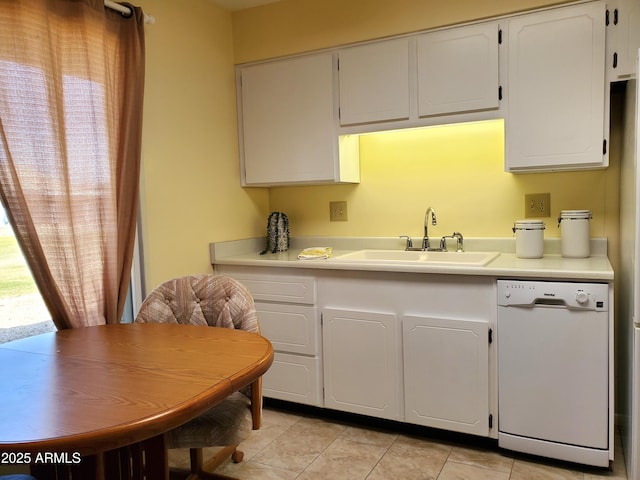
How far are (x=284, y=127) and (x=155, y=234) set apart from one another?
3.20ft

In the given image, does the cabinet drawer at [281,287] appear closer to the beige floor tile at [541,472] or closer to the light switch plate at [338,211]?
the light switch plate at [338,211]

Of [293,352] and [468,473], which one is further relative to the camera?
[293,352]

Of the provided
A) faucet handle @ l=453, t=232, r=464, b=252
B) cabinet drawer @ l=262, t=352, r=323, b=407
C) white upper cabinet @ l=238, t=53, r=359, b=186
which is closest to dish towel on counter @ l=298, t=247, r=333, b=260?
white upper cabinet @ l=238, t=53, r=359, b=186

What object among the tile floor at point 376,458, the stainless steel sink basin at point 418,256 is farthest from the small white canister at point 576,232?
the tile floor at point 376,458

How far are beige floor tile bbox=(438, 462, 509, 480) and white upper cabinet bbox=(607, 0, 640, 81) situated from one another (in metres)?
1.78

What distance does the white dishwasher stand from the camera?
2061mm

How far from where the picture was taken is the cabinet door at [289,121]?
2.84 metres

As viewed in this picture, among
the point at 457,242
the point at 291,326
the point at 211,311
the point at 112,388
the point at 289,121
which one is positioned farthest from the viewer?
the point at 289,121

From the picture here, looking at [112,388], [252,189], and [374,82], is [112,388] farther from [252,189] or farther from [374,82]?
[252,189]

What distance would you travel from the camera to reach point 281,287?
8.98ft

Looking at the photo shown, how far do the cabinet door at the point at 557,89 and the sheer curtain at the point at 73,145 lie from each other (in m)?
1.78

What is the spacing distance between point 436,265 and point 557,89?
970 mm

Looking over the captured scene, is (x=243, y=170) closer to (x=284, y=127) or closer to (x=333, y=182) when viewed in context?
(x=284, y=127)

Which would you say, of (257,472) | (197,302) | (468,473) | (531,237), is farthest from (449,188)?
(257,472)
